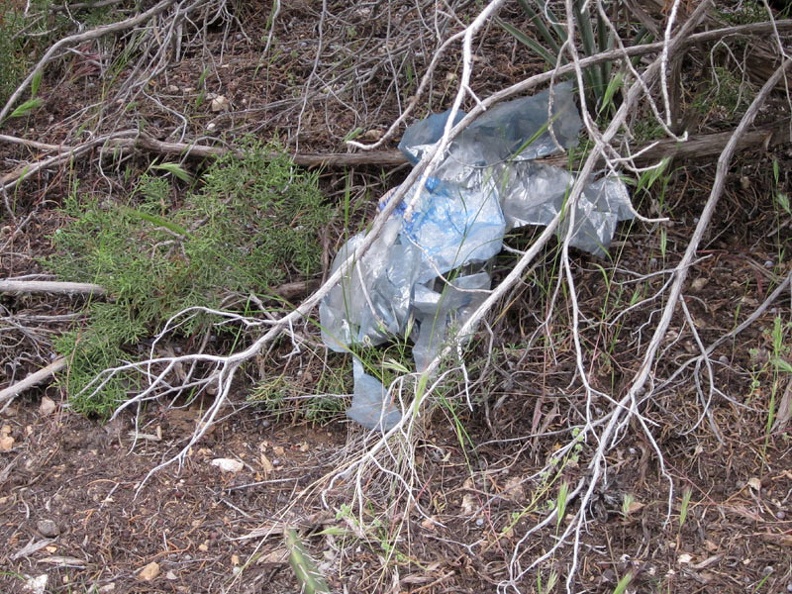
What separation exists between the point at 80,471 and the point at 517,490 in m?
1.10

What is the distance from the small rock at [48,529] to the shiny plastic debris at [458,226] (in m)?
0.76

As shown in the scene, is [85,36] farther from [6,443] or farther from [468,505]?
[468,505]

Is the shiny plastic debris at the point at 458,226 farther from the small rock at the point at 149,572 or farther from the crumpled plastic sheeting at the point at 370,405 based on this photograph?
the small rock at the point at 149,572

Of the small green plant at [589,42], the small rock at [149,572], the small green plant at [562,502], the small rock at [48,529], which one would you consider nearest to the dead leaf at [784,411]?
the small green plant at [562,502]

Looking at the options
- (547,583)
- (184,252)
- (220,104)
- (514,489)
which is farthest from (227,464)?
(220,104)

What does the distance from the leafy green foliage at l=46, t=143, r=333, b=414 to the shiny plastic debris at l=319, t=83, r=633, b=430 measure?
0.21m

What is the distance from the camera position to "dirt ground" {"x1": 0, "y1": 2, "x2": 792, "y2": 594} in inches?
76.1

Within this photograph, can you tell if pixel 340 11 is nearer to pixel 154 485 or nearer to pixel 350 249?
pixel 350 249

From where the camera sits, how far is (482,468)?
84.8 inches

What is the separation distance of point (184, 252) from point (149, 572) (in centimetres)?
91

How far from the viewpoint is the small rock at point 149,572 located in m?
1.96

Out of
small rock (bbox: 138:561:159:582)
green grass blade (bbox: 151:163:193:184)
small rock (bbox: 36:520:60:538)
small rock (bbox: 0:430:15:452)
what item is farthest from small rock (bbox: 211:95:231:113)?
small rock (bbox: 138:561:159:582)

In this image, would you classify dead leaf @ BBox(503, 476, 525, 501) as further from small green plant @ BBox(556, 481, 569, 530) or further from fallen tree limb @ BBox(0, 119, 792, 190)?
fallen tree limb @ BBox(0, 119, 792, 190)

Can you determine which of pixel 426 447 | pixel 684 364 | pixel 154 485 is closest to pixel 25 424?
pixel 154 485
